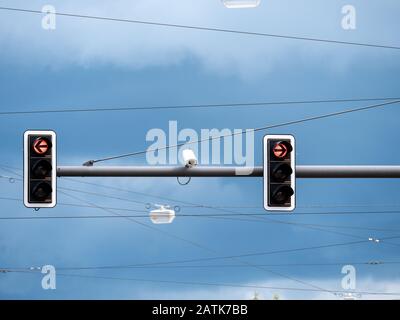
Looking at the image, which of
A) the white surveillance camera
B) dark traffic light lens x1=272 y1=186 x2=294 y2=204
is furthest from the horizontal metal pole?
dark traffic light lens x1=272 y1=186 x2=294 y2=204

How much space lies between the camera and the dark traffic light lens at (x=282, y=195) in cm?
1588

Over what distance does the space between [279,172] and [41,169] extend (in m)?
3.86

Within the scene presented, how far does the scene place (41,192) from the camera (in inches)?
628

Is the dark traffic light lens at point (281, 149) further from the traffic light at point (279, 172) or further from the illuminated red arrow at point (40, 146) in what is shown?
the illuminated red arrow at point (40, 146)

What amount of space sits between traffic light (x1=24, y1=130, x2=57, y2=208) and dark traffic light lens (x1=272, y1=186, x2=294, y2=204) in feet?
11.7

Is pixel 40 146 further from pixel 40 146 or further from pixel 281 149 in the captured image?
pixel 281 149

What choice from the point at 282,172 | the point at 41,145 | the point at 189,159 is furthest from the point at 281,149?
the point at 41,145

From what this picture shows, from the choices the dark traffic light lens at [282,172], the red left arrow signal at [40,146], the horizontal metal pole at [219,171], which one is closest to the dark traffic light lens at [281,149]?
the dark traffic light lens at [282,172]

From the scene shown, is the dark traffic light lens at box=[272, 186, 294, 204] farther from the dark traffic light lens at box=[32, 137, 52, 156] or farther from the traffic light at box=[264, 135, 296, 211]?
the dark traffic light lens at box=[32, 137, 52, 156]
